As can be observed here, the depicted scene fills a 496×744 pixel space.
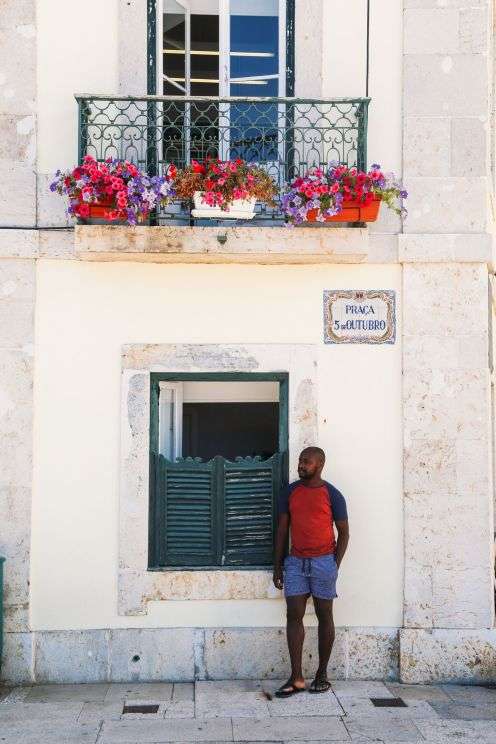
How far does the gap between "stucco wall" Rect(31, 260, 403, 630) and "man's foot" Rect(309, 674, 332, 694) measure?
20.7 inches

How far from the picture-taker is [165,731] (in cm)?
628

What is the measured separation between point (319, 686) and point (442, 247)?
3.45m

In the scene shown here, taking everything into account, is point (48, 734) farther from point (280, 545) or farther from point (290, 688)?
point (280, 545)

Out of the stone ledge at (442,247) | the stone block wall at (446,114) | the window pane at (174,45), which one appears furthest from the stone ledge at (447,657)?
the window pane at (174,45)

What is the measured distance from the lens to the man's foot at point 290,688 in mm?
6902

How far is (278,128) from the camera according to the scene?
288 inches

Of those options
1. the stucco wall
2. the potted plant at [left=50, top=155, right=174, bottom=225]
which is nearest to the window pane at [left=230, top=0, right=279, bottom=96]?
the potted plant at [left=50, top=155, right=174, bottom=225]

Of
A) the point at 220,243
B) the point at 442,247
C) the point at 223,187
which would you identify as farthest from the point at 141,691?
the point at 442,247

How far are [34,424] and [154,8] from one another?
3.45 meters

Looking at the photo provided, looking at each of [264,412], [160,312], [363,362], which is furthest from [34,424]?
[363,362]

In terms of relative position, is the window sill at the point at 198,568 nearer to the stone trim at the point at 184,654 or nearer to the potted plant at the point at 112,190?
the stone trim at the point at 184,654

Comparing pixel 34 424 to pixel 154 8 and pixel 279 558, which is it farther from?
pixel 154 8

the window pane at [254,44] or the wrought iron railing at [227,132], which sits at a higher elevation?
the window pane at [254,44]

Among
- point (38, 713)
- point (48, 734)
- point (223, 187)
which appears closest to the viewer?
point (48, 734)
